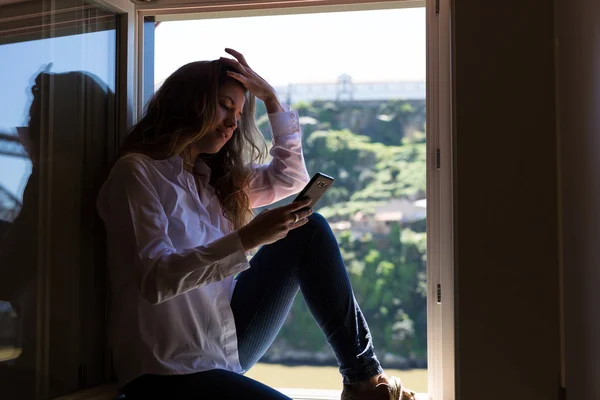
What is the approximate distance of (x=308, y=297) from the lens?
1.38m

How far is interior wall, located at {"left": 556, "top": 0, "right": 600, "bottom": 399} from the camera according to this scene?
95 cm

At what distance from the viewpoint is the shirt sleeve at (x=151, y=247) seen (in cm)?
108

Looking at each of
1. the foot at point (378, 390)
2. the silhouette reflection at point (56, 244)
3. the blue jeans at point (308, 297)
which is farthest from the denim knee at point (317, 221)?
the silhouette reflection at point (56, 244)

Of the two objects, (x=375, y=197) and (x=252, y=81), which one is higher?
(x=252, y=81)

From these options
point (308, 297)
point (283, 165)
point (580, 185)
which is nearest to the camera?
point (580, 185)

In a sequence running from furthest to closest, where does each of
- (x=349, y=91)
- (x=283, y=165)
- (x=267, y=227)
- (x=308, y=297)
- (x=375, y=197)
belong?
(x=375, y=197) → (x=349, y=91) → (x=283, y=165) → (x=308, y=297) → (x=267, y=227)

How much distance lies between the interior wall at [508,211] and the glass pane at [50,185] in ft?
2.54

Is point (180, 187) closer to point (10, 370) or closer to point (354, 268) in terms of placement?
point (10, 370)

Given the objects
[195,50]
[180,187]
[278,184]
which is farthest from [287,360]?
[180,187]

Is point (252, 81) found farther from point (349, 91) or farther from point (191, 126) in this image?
point (349, 91)

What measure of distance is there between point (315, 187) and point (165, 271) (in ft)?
1.18

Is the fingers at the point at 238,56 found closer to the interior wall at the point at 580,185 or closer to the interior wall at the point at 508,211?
the interior wall at the point at 508,211

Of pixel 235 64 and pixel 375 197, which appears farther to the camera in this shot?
pixel 375 197

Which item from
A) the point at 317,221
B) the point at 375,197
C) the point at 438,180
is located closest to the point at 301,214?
the point at 317,221
